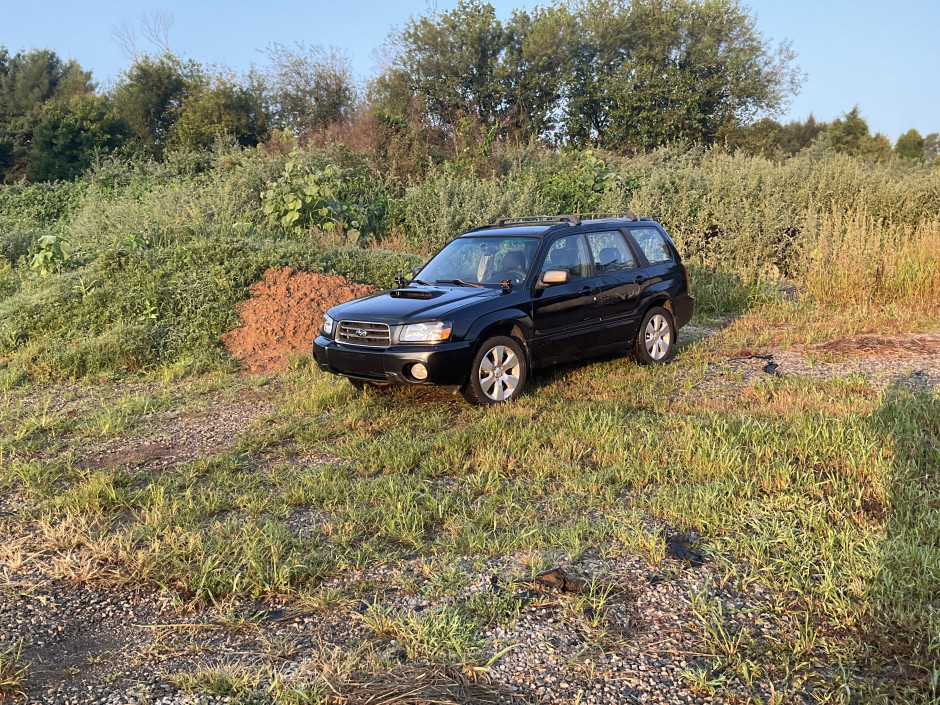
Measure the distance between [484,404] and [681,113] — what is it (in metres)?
34.3

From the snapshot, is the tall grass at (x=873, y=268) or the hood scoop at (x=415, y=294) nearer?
the hood scoop at (x=415, y=294)

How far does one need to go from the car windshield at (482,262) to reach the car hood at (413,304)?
28 cm

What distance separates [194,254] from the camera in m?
10.6

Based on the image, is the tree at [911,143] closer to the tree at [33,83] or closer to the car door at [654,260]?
the car door at [654,260]

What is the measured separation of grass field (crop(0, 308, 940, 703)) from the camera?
10.1 ft

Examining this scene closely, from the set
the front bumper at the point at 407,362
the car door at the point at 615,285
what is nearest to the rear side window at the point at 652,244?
the car door at the point at 615,285

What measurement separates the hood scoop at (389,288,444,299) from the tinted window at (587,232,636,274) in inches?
73.4

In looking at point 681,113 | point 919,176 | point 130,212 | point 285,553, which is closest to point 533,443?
point 285,553

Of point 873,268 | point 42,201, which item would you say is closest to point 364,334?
point 873,268

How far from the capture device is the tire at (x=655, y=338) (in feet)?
27.6

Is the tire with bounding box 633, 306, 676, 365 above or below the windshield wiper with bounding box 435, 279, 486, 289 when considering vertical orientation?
below

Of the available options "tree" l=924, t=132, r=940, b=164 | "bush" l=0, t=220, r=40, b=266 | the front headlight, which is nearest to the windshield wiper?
the front headlight

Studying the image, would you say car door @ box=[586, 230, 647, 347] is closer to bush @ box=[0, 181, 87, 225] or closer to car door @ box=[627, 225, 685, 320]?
car door @ box=[627, 225, 685, 320]

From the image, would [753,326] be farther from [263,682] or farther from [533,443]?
[263,682]
